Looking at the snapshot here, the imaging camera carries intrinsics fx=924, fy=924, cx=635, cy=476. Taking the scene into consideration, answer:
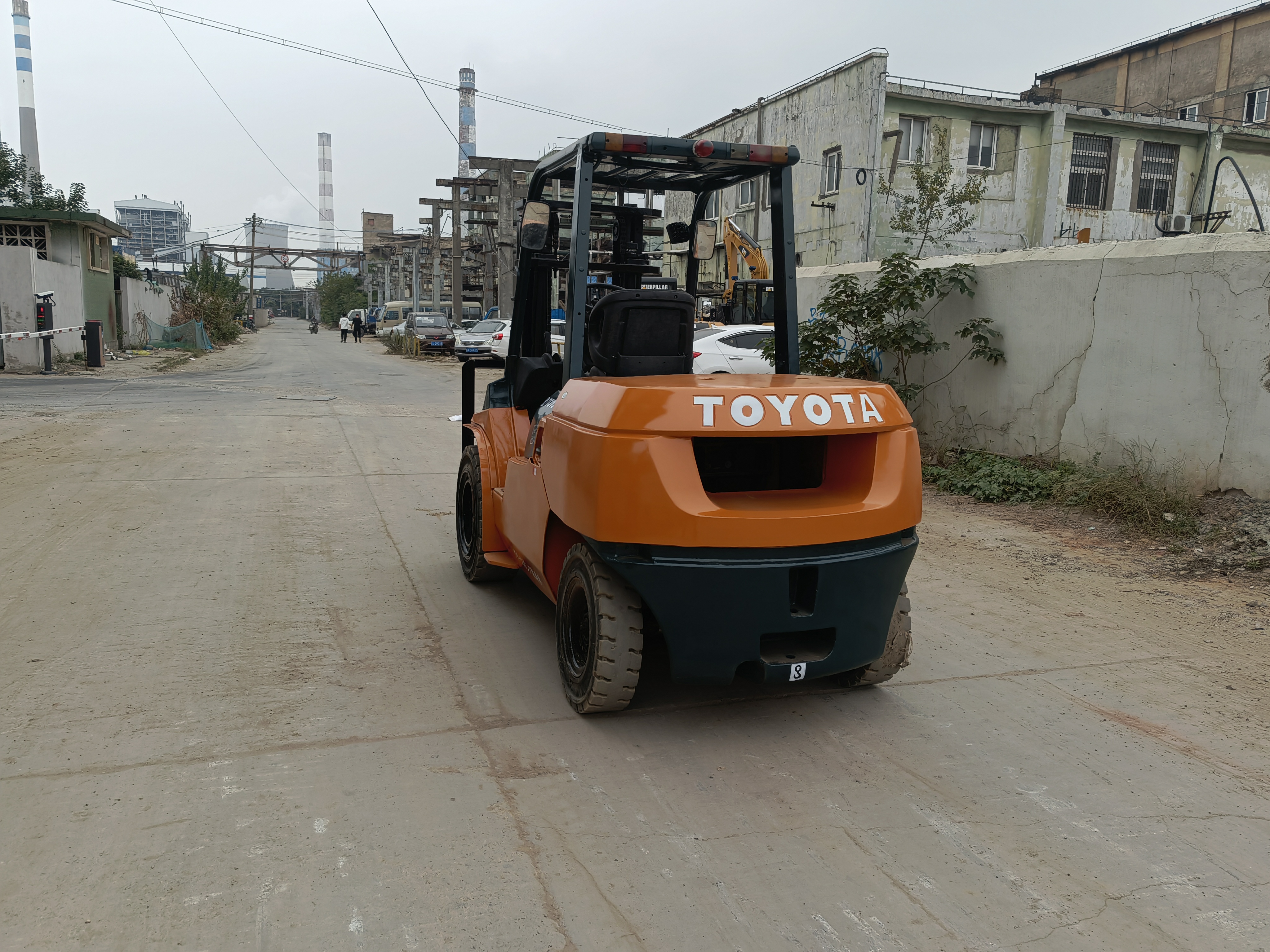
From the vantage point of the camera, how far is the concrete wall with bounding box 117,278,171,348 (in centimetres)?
3070

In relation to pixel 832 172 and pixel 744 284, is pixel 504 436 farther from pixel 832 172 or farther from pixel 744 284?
pixel 832 172

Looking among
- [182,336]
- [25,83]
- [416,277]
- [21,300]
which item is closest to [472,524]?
[21,300]

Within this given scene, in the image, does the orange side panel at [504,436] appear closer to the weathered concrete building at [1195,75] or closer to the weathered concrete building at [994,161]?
the weathered concrete building at [994,161]

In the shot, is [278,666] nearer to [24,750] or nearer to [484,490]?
[24,750]

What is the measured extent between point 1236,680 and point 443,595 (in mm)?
4302

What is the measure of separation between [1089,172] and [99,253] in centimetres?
3024

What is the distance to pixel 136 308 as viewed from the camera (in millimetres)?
32812

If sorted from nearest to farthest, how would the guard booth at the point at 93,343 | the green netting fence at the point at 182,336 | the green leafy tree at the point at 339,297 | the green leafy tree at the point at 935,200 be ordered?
the green leafy tree at the point at 935,200 < the guard booth at the point at 93,343 < the green netting fence at the point at 182,336 < the green leafy tree at the point at 339,297

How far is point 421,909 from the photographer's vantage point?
103 inches

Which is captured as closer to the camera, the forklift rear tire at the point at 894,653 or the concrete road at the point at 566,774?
the concrete road at the point at 566,774

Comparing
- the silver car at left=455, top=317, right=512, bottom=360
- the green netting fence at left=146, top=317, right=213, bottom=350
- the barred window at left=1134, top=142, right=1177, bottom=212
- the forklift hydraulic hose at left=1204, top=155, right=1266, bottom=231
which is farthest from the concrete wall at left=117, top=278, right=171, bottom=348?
the barred window at left=1134, top=142, right=1177, bottom=212

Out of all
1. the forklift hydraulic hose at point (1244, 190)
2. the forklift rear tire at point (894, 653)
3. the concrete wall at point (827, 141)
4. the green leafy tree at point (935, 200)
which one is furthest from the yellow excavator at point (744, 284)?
the forklift rear tire at point (894, 653)

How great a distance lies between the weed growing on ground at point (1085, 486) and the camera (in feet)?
23.5

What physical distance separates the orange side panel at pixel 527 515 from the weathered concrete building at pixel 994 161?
820 inches
